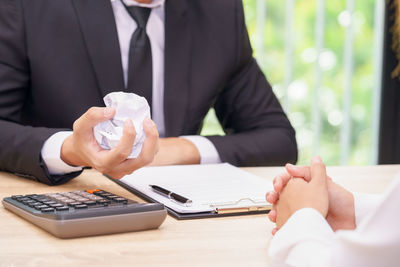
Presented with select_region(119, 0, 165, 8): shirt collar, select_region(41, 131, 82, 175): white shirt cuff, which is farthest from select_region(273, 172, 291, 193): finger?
select_region(119, 0, 165, 8): shirt collar

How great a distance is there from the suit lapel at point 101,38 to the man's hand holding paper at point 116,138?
52 cm

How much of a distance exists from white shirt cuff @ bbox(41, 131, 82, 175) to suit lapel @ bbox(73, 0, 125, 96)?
341 mm

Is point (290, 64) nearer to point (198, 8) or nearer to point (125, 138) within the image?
point (198, 8)

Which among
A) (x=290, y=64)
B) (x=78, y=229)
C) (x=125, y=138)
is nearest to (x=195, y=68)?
(x=125, y=138)

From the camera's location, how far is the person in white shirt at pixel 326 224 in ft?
1.61

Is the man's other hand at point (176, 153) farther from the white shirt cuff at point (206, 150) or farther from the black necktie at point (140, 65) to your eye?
the black necktie at point (140, 65)

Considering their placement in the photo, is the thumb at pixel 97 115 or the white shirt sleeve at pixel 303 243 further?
the thumb at pixel 97 115

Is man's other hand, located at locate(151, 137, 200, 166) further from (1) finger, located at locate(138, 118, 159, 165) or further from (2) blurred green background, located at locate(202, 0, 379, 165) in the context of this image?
(2) blurred green background, located at locate(202, 0, 379, 165)

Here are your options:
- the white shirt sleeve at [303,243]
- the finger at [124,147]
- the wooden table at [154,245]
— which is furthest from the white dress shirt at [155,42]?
the white shirt sleeve at [303,243]

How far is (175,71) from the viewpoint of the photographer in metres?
1.61

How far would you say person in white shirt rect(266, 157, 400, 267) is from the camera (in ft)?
1.61

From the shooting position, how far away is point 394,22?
2615mm

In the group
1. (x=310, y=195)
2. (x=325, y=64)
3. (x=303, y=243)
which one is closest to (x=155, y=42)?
(x=310, y=195)

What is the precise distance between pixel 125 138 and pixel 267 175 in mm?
488
